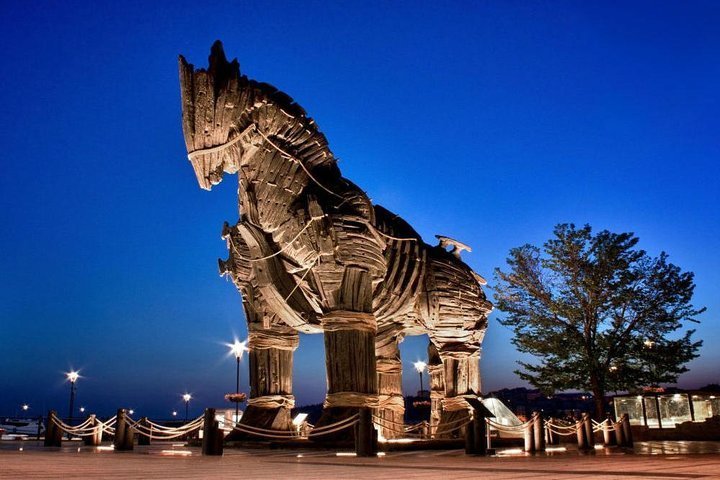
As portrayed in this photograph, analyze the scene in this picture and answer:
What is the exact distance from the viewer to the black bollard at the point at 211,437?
8602mm

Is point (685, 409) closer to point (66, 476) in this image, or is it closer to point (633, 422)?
point (633, 422)

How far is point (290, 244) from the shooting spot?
10.7m

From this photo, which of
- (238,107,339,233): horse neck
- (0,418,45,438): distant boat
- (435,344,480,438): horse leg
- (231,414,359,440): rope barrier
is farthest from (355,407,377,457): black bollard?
(0,418,45,438): distant boat

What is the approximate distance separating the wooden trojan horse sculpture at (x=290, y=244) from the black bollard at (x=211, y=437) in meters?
1.96

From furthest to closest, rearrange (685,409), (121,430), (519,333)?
(685,409) < (519,333) < (121,430)

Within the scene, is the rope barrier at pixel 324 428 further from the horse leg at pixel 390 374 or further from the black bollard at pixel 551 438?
the black bollard at pixel 551 438

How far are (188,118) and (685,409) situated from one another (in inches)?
993

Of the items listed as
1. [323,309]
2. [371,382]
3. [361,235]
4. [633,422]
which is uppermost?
[361,235]

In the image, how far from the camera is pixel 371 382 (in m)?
10.4

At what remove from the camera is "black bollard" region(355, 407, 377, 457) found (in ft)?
29.0

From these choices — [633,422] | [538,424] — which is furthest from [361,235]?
[633,422]

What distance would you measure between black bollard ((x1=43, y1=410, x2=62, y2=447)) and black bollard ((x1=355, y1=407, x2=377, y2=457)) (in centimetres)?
589

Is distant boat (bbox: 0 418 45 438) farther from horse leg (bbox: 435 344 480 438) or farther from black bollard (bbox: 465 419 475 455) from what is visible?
black bollard (bbox: 465 419 475 455)

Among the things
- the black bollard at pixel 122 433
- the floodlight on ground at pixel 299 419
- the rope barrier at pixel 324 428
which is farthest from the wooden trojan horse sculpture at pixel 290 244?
the black bollard at pixel 122 433
